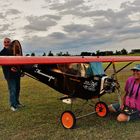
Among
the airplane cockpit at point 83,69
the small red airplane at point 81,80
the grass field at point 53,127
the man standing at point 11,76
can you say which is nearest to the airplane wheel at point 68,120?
the small red airplane at point 81,80

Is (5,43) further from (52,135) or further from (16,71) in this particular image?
(52,135)

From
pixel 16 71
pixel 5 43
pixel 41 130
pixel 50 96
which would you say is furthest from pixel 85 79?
pixel 50 96

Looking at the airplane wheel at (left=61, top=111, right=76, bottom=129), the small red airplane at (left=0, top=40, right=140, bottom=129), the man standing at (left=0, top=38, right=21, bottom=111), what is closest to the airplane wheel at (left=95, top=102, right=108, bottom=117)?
the small red airplane at (left=0, top=40, right=140, bottom=129)

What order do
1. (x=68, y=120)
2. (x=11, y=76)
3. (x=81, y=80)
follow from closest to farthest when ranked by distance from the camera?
(x=68, y=120)
(x=81, y=80)
(x=11, y=76)

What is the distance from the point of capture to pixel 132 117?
9.38m

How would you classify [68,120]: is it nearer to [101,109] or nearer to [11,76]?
[101,109]

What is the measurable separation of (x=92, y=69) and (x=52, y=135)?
2.12 m

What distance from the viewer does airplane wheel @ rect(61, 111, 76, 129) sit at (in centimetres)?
877

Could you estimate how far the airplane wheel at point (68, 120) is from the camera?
8766 mm

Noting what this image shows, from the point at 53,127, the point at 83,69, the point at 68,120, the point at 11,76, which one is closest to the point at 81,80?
the point at 83,69

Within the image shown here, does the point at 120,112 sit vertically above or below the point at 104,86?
below

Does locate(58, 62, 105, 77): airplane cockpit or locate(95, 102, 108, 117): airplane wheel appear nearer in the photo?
locate(58, 62, 105, 77): airplane cockpit

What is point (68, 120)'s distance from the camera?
8.88 metres

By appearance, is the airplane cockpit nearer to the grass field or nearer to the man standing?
the grass field
